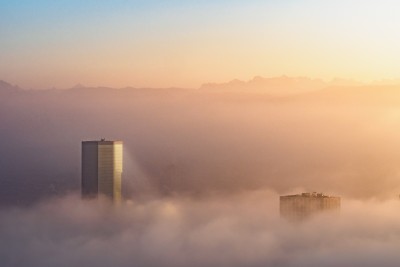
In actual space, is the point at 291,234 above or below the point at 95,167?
below

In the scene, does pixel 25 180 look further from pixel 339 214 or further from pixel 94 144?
pixel 339 214

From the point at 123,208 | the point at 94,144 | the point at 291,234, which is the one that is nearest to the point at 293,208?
the point at 291,234

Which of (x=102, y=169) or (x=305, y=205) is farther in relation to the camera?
(x=102, y=169)

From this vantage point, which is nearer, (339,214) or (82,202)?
(339,214)

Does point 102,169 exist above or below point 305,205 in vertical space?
above

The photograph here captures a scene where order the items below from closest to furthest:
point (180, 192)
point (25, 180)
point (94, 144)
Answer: point (25, 180) < point (180, 192) < point (94, 144)
